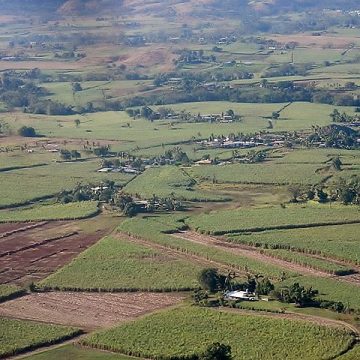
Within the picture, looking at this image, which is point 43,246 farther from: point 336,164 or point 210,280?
point 336,164

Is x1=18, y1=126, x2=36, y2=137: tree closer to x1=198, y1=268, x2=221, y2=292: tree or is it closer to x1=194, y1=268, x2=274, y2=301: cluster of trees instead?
x1=194, y1=268, x2=274, y2=301: cluster of trees

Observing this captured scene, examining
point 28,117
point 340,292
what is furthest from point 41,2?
point 340,292

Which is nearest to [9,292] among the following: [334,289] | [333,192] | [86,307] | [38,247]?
[86,307]

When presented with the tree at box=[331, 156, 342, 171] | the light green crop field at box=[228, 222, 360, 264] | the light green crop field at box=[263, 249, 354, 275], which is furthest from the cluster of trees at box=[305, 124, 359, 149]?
the light green crop field at box=[263, 249, 354, 275]

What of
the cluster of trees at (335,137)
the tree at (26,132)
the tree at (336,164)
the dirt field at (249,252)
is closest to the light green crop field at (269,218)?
the dirt field at (249,252)

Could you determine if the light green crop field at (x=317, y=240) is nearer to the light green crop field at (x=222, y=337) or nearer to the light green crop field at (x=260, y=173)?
the light green crop field at (x=222, y=337)
